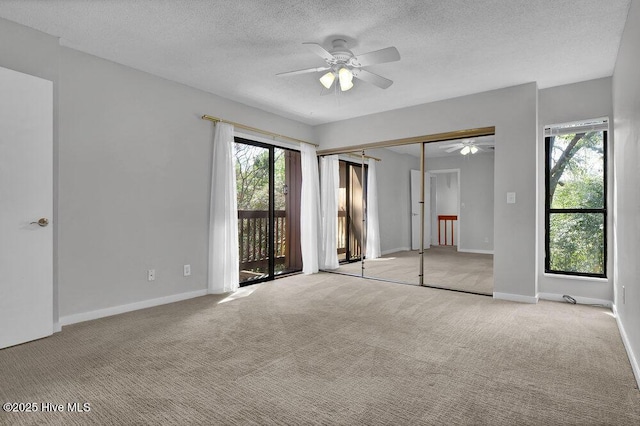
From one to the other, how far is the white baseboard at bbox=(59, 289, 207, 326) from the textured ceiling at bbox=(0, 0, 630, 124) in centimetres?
248

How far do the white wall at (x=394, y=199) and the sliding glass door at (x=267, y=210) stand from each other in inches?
55.8

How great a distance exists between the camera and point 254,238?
510 cm

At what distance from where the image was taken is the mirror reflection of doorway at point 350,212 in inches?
237

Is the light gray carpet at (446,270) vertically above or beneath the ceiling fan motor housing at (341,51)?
beneath

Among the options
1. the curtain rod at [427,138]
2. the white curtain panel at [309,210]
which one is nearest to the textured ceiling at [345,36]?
the curtain rod at [427,138]

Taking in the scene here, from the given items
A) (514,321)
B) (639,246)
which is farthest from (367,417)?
(514,321)

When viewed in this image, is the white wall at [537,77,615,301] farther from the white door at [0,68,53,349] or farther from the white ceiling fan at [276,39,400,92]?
the white door at [0,68,53,349]

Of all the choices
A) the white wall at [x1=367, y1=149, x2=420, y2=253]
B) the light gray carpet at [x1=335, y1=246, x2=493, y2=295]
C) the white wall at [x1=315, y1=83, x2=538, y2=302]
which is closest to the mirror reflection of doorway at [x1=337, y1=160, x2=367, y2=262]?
the white wall at [x1=367, y1=149, x2=420, y2=253]

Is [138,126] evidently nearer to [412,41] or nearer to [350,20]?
[350,20]

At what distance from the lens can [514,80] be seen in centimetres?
391

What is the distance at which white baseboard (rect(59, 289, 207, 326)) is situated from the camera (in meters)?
3.14

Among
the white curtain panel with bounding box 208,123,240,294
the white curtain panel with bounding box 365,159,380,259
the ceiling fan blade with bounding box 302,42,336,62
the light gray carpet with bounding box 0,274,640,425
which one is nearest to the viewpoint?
the light gray carpet with bounding box 0,274,640,425

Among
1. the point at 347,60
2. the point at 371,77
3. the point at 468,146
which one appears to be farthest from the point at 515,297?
the point at 347,60

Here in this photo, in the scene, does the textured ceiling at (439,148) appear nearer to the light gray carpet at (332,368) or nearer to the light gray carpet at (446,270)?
the light gray carpet at (446,270)
